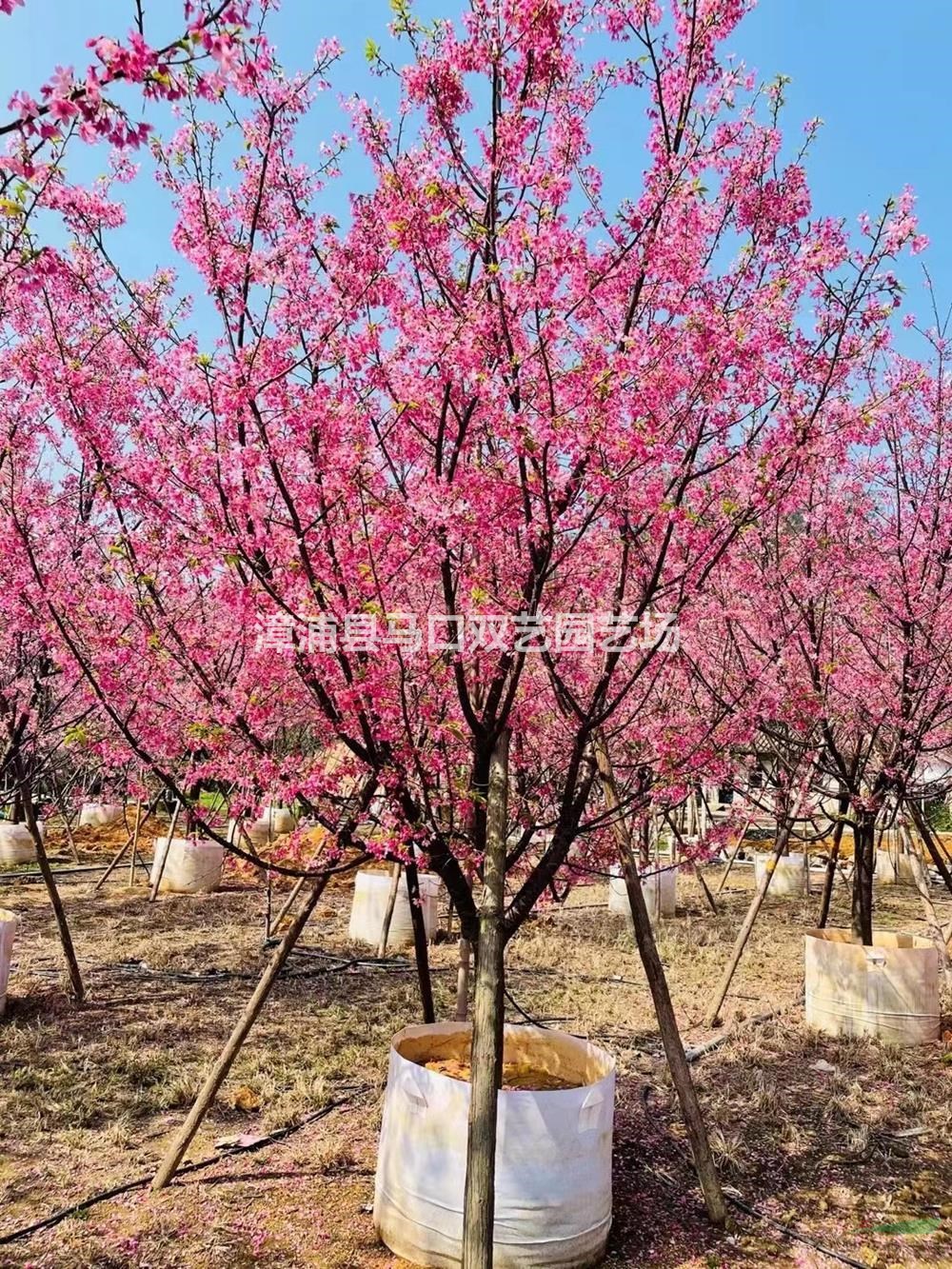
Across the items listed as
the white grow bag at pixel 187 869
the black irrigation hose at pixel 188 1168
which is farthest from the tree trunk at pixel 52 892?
the white grow bag at pixel 187 869

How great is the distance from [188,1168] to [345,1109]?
1123 mm

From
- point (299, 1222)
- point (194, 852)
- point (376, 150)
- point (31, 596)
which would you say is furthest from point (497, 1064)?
point (194, 852)

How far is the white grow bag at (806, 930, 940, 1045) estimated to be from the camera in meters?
6.87

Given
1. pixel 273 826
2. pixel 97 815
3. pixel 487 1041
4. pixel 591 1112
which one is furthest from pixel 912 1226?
pixel 97 815

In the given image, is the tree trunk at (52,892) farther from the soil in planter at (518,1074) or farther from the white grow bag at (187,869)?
the white grow bag at (187,869)

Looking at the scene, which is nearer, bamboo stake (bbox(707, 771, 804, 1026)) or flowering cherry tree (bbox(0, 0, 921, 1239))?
flowering cherry tree (bbox(0, 0, 921, 1239))

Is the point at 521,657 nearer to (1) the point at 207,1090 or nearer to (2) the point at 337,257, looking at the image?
(2) the point at 337,257

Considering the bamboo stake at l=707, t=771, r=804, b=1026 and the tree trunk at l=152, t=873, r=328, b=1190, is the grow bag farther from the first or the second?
the tree trunk at l=152, t=873, r=328, b=1190

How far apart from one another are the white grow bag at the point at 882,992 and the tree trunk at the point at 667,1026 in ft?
9.92

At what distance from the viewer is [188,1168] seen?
4.54 m

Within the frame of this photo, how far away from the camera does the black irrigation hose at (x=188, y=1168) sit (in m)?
3.93

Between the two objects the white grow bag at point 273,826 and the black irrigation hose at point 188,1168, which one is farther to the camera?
the white grow bag at point 273,826

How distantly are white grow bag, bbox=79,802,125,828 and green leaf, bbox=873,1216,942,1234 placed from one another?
21.6 meters

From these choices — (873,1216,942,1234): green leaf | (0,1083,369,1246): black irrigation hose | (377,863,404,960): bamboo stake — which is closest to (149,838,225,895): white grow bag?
(377,863,404,960): bamboo stake
